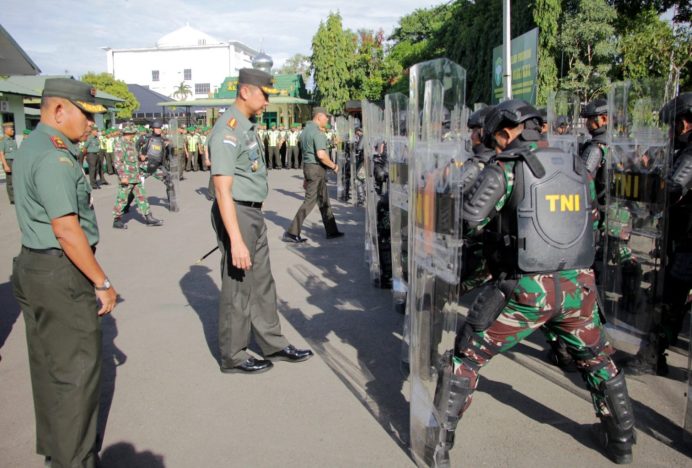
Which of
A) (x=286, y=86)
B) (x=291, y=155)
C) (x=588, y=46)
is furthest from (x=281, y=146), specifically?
(x=286, y=86)

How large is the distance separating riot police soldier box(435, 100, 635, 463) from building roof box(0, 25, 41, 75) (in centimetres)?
754

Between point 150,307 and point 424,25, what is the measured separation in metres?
48.7

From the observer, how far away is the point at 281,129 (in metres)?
24.5

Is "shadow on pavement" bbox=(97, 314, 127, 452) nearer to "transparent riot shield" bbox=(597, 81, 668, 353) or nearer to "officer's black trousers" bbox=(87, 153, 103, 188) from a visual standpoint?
"transparent riot shield" bbox=(597, 81, 668, 353)

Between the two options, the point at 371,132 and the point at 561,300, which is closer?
the point at 561,300

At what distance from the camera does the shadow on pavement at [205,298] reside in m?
4.79

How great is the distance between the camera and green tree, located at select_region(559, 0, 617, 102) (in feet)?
55.5

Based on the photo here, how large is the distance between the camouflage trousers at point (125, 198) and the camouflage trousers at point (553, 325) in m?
8.79

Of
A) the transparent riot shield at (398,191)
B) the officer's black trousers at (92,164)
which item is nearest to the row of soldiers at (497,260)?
the transparent riot shield at (398,191)

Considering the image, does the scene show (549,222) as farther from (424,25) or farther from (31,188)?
(424,25)

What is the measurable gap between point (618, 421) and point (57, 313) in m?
2.83

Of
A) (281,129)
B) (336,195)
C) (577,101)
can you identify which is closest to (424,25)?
(281,129)

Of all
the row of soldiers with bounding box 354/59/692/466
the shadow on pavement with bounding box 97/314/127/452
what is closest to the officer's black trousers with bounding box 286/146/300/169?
the shadow on pavement with bounding box 97/314/127/452

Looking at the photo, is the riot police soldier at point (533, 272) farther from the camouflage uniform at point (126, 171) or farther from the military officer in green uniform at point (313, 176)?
the camouflage uniform at point (126, 171)
